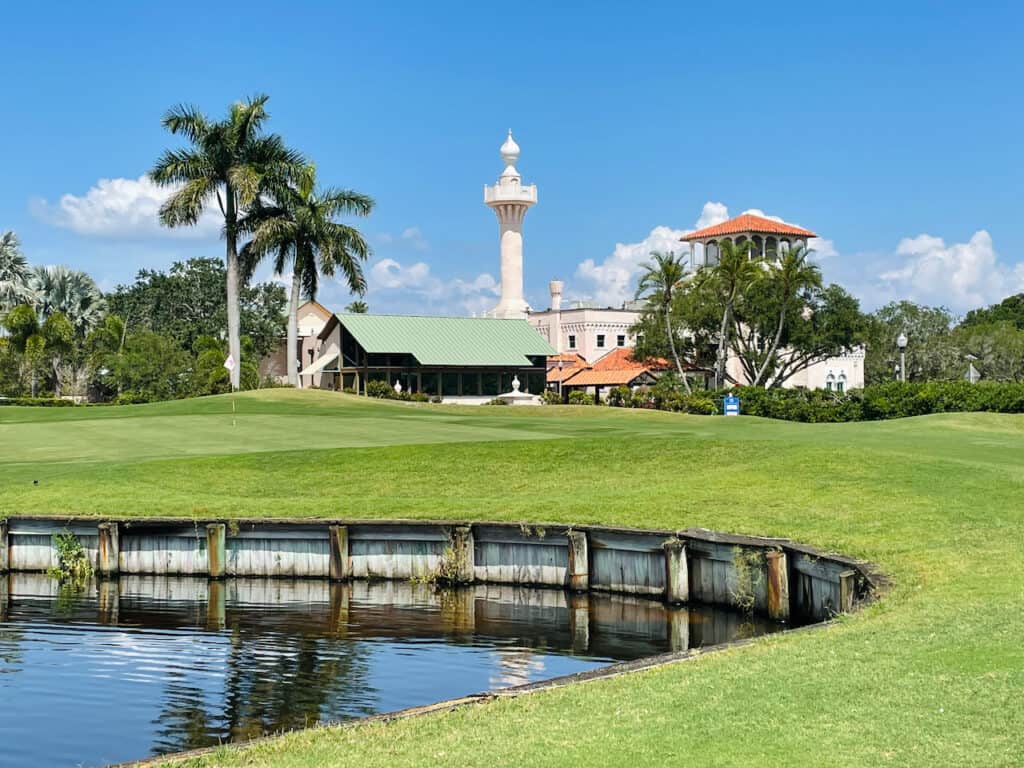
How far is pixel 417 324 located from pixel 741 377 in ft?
103

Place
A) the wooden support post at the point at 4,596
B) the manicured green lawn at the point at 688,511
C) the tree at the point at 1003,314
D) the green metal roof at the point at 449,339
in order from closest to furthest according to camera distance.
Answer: the manicured green lawn at the point at 688,511
the wooden support post at the point at 4,596
the green metal roof at the point at 449,339
the tree at the point at 1003,314

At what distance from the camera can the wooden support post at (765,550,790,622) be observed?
1962 cm

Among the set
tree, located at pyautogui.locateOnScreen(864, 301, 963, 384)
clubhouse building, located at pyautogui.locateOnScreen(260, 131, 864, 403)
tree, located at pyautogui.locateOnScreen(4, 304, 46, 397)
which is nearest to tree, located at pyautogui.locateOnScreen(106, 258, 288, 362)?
clubhouse building, located at pyautogui.locateOnScreen(260, 131, 864, 403)

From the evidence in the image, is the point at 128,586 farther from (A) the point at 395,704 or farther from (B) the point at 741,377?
(B) the point at 741,377

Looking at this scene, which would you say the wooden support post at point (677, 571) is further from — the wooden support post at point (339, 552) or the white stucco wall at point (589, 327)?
the white stucco wall at point (589, 327)

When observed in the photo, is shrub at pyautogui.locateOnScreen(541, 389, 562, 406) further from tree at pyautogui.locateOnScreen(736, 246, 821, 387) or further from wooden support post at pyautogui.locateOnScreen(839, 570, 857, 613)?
wooden support post at pyautogui.locateOnScreen(839, 570, 857, 613)

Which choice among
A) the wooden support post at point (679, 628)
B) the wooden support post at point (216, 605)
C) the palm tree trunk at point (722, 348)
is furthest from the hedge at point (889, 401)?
the wooden support post at point (216, 605)

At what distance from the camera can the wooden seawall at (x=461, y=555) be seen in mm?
20391

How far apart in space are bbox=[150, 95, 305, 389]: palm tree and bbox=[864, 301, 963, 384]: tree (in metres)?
55.5

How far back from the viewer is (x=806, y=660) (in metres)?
12.0

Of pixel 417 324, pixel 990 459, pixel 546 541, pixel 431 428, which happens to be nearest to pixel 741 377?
pixel 417 324

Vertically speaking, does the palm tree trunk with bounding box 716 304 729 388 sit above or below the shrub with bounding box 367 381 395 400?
above

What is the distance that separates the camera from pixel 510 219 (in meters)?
104

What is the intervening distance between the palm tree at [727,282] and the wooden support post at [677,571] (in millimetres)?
66247
